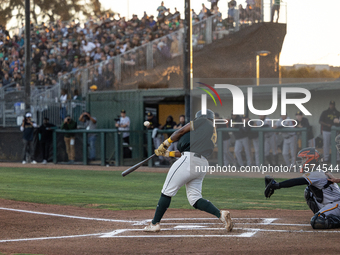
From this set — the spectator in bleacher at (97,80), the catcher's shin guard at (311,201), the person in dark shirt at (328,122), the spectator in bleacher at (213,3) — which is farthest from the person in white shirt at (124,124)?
the catcher's shin guard at (311,201)

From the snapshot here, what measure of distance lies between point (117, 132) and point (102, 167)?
4.48 feet

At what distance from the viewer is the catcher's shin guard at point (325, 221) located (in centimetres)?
618

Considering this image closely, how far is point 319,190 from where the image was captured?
6.44 m

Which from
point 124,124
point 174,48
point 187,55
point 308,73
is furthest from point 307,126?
point 124,124

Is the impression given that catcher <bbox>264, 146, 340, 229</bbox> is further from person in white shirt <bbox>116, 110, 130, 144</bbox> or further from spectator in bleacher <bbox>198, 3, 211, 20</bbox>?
spectator in bleacher <bbox>198, 3, 211, 20</bbox>

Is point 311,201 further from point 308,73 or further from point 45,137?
point 45,137

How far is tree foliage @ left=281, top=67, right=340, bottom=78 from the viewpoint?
14.4 m

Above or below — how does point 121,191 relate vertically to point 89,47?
below

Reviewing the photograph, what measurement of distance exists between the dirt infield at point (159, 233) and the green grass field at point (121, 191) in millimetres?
930

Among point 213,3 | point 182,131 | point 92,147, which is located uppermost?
point 213,3

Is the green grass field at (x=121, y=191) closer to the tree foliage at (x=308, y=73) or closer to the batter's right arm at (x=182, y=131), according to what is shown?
the batter's right arm at (x=182, y=131)

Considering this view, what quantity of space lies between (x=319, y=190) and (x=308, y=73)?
8.67m

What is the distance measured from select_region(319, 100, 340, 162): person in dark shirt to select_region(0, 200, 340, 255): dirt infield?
20.7ft

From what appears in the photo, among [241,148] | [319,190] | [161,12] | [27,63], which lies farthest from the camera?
[161,12]
